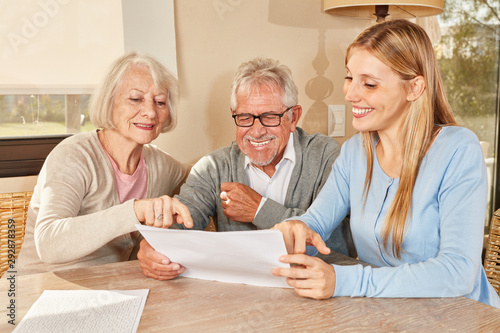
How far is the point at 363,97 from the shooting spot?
53.5 inches

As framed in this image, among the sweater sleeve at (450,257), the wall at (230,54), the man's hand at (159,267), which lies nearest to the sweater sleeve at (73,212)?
the man's hand at (159,267)

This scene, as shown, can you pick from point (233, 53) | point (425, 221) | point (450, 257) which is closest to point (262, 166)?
point (233, 53)

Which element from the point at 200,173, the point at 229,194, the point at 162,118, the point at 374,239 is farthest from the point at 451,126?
the point at 162,118

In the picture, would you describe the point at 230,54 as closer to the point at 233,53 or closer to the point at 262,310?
the point at 233,53

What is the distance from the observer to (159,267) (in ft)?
3.94

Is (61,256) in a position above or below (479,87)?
below

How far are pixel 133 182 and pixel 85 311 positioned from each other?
Answer: 2.49 ft

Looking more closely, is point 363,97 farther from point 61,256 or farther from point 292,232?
point 61,256

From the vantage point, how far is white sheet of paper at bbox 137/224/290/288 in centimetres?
107

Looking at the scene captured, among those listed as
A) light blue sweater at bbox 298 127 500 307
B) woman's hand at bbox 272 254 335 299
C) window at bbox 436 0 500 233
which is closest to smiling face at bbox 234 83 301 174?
light blue sweater at bbox 298 127 500 307

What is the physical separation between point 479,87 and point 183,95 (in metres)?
2.20

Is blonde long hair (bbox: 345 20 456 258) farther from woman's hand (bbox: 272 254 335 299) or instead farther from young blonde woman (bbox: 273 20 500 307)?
woman's hand (bbox: 272 254 335 299)

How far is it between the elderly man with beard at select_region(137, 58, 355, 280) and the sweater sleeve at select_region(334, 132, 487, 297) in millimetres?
518

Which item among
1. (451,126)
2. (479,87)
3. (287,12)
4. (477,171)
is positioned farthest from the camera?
(479,87)
